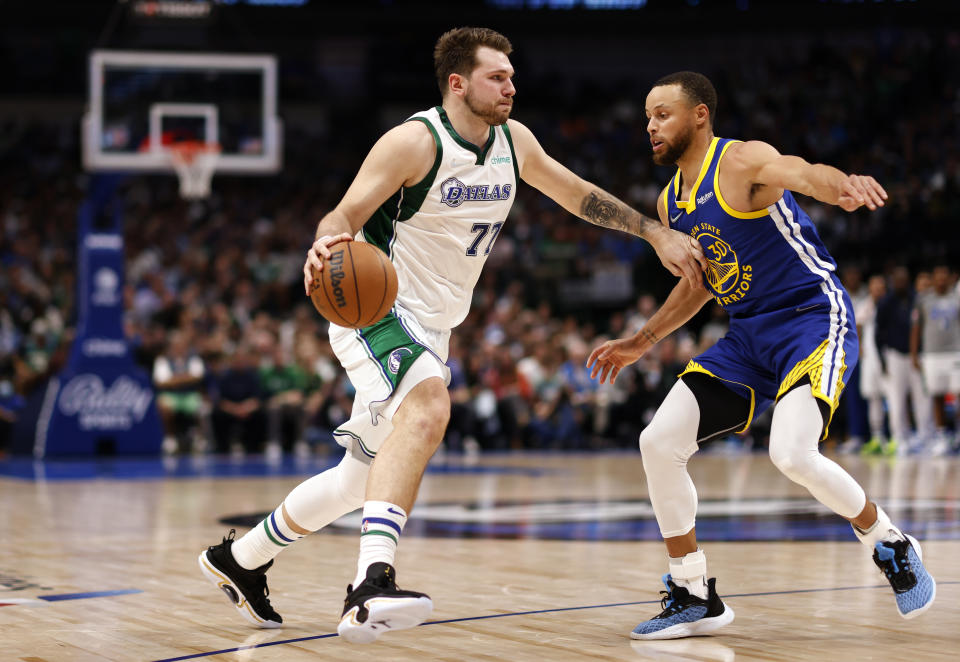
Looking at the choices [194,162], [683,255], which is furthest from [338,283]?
[194,162]

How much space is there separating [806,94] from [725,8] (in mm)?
3322

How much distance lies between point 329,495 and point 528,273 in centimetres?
1737

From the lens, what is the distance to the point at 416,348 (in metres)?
4.27

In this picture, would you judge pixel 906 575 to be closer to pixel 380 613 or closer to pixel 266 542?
pixel 380 613

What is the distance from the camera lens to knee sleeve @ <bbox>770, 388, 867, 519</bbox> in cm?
421

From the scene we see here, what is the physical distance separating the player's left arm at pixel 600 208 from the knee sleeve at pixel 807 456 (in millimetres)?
665

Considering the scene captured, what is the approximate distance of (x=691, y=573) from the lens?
4.39 metres

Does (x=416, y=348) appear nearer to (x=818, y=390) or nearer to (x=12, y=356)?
(x=818, y=390)

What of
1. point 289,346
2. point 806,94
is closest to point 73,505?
point 289,346

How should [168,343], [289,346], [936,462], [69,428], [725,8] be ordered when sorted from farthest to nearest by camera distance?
[725,8] < [289,346] < [168,343] < [69,428] < [936,462]

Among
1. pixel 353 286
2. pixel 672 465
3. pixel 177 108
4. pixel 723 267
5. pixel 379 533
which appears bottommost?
pixel 379 533

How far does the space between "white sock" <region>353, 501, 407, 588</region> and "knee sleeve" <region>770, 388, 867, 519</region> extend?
133 cm

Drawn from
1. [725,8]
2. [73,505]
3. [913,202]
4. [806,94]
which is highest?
[725,8]

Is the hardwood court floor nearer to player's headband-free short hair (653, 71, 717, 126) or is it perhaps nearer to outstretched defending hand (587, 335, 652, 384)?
outstretched defending hand (587, 335, 652, 384)
